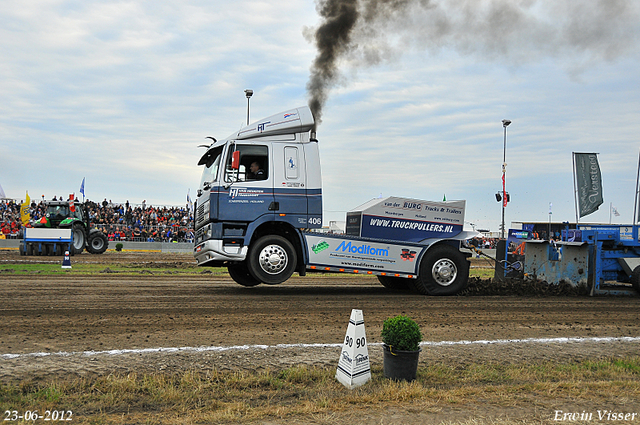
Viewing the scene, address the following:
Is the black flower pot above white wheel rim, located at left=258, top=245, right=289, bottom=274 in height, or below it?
below

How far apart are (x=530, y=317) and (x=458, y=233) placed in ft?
11.3

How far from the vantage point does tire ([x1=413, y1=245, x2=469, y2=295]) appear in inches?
466

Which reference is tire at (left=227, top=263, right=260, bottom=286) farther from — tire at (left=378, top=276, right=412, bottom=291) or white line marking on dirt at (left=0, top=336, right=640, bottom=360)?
white line marking on dirt at (left=0, top=336, right=640, bottom=360)

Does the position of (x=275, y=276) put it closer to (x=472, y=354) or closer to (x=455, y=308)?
(x=455, y=308)

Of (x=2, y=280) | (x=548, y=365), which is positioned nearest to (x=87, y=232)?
(x=2, y=280)

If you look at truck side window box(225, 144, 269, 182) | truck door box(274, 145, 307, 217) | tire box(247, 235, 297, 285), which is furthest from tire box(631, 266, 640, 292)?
truck side window box(225, 144, 269, 182)

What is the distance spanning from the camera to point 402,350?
5.23m

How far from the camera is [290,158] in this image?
37.7 ft

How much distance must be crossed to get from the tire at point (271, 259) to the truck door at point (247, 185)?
1.93 feet

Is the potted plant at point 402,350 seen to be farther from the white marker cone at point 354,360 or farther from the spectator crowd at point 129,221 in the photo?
the spectator crowd at point 129,221

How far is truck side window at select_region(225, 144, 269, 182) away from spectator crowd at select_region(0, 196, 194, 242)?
90.6 ft

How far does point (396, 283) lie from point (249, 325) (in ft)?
21.6

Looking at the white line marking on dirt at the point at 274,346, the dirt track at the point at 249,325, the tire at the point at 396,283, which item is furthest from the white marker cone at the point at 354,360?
the tire at the point at 396,283

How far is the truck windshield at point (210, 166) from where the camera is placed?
37.7 ft
